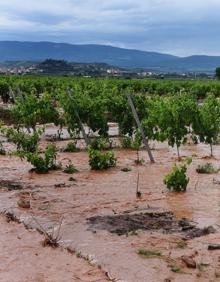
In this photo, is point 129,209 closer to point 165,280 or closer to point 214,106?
point 165,280

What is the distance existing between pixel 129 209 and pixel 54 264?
10.0ft

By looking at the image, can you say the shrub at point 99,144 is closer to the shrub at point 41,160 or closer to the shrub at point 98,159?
the shrub at point 98,159

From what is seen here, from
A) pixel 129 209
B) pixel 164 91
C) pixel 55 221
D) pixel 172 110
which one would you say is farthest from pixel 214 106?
pixel 164 91

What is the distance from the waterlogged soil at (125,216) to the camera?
7081 millimetres

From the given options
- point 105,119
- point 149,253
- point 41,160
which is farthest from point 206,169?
point 149,253

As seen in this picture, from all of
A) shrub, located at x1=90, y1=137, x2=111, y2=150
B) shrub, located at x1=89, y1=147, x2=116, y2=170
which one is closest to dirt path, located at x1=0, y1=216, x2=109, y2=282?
shrub, located at x1=89, y1=147, x2=116, y2=170

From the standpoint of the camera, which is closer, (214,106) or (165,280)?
(165,280)

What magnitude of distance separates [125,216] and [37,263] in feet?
8.21

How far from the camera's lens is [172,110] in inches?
617

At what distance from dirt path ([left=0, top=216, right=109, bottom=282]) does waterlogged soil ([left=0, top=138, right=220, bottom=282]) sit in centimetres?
7

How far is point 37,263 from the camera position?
7.19 m

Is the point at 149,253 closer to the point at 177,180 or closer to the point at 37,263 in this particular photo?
the point at 37,263

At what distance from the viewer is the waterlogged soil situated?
279 inches

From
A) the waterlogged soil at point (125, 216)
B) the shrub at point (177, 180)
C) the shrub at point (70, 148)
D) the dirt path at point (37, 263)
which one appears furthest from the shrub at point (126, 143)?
the dirt path at point (37, 263)
